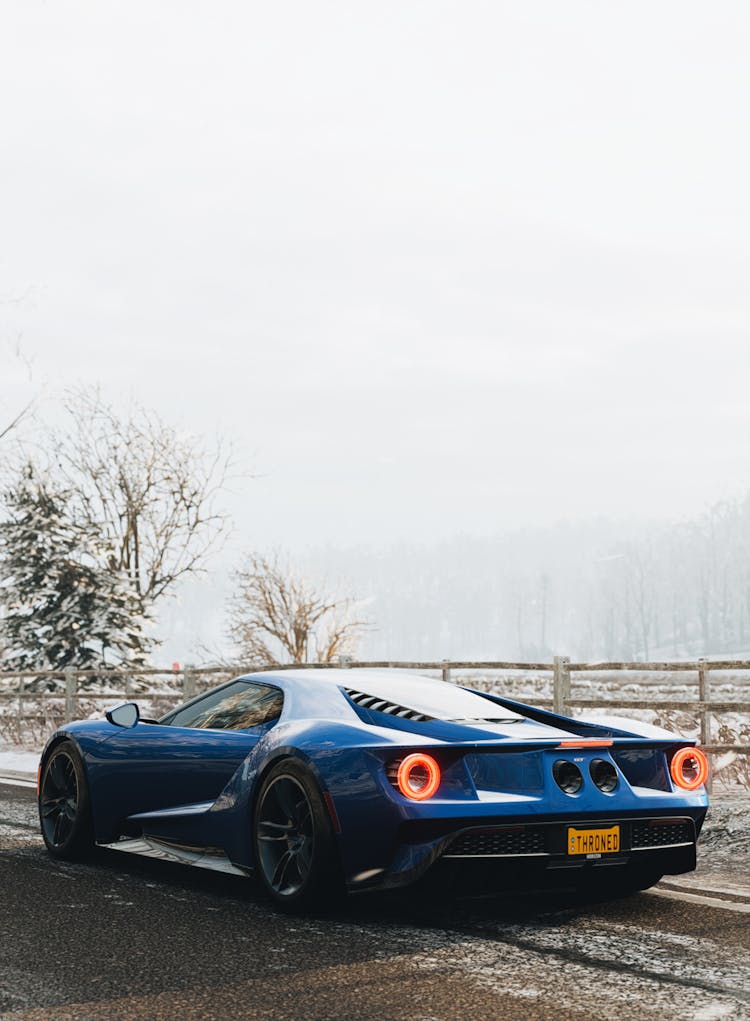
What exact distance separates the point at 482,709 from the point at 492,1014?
236 cm

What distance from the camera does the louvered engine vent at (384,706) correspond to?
6.14 meters

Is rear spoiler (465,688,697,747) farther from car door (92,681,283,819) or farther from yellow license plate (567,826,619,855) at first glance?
car door (92,681,283,819)

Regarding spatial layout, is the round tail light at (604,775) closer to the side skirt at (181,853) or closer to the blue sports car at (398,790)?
the blue sports car at (398,790)

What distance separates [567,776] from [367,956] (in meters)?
1.26

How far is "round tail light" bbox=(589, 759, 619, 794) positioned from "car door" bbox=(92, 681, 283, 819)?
66.5 inches

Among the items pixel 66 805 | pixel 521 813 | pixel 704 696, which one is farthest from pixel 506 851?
pixel 704 696

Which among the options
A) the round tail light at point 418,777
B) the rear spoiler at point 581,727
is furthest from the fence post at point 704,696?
the round tail light at point 418,777

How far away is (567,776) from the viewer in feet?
19.0

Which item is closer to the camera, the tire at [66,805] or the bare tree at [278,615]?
the tire at [66,805]

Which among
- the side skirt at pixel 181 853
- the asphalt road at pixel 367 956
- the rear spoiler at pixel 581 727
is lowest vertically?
the asphalt road at pixel 367 956

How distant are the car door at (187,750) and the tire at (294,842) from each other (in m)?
0.46

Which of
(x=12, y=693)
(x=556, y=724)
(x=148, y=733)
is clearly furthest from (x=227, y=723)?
(x=12, y=693)

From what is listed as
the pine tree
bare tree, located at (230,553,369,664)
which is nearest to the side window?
the pine tree

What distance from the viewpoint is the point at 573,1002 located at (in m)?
4.46
